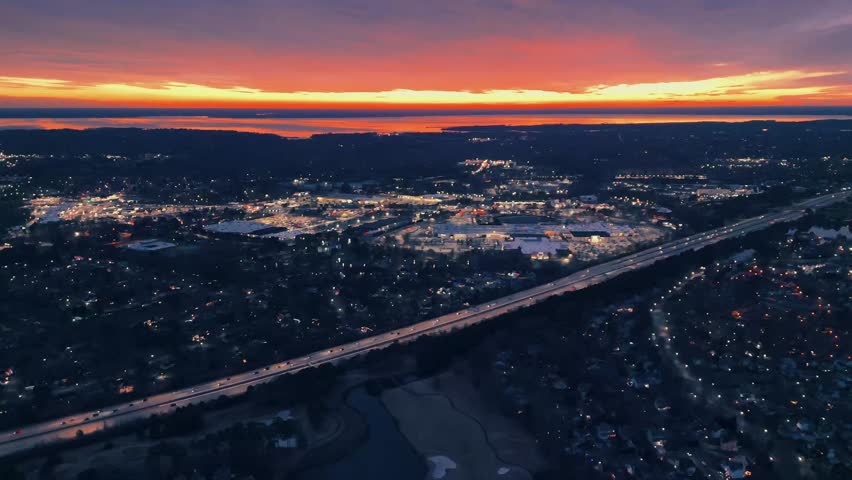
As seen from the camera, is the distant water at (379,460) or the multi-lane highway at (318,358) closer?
the distant water at (379,460)

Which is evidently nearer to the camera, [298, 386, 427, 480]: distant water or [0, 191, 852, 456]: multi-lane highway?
[298, 386, 427, 480]: distant water

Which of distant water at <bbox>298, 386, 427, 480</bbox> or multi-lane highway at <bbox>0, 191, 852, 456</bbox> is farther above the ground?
multi-lane highway at <bbox>0, 191, 852, 456</bbox>

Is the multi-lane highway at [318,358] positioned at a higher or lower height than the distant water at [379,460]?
higher

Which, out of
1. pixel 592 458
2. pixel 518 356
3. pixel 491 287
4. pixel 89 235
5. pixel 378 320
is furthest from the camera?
pixel 89 235

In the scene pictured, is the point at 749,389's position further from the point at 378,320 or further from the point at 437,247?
the point at 437,247

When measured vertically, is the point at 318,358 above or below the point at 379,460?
above

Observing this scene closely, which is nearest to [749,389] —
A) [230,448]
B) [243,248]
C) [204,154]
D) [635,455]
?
[635,455]

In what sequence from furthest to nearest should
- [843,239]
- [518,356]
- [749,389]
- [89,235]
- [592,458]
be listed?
1. [89,235]
2. [843,239]
3. [518,356]
4. [749,389]
5. [592,458]

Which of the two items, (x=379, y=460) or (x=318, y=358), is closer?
(x=379, y=460)
